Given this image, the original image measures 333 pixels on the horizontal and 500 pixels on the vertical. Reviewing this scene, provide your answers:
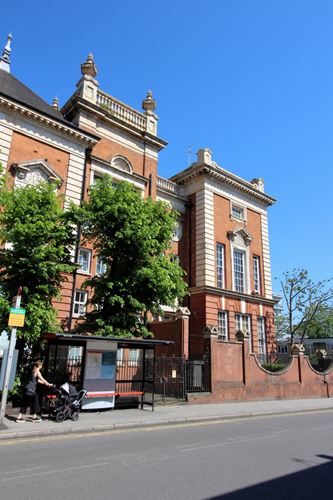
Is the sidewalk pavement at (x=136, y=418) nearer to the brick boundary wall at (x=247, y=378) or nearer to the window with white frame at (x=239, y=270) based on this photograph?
the brick boundary wall at (x=247, y=378)

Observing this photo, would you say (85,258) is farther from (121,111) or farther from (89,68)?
(89,68)

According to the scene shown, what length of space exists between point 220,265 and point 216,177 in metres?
7.01

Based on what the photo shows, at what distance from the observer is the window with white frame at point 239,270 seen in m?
31.1

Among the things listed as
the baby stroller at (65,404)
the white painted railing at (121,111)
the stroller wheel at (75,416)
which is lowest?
the stroller wheel at (75,416)

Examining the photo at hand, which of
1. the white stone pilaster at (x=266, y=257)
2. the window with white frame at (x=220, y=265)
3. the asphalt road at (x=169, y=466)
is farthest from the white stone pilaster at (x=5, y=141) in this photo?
the white stone pilaster at (x=266, y=257)

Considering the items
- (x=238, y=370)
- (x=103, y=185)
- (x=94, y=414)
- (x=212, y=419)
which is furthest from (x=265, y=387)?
(x=103, y=185)

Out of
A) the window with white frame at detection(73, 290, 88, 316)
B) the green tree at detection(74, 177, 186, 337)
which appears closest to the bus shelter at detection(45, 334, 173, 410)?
the green tree at detection(74, 177, 186, 337)

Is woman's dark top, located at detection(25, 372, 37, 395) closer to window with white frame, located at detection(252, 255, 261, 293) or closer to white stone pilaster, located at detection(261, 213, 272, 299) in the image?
window with white frame, located at detection(252, 255, 261, 293)

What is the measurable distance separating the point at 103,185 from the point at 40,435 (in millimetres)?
10860

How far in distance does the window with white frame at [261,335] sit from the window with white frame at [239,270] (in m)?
2.94

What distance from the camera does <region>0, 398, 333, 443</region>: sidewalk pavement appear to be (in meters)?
10.5

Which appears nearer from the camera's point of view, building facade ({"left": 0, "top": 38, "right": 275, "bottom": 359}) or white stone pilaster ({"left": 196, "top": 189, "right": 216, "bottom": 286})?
building facade ({"left": 0, "top": 38, "right": 275, "bottom": 359})

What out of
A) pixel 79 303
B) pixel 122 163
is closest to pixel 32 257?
pixel 79 303

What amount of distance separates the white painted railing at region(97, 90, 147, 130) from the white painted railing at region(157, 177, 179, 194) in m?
4.36
